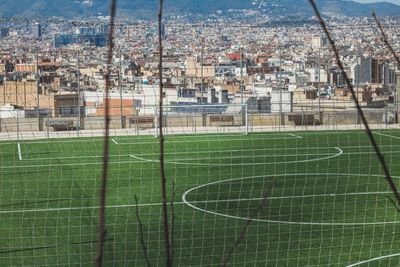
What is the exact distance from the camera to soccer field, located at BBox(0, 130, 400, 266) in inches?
372

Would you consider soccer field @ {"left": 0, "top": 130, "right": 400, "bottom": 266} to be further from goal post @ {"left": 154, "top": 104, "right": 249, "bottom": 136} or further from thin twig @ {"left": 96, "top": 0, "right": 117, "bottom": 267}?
thin twig @ {"left": 96, "top": 0, "right": 117, "bottom": 267}

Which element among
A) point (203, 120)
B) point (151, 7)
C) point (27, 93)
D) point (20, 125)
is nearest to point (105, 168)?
point (203, 120)

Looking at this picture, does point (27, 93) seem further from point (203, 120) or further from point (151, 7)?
point (151, 7)

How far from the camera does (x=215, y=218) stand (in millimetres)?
11398

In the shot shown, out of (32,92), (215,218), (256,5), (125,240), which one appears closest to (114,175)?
(215,218)

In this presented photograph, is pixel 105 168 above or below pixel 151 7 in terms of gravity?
below

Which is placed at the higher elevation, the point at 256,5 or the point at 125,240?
the point at 256,5

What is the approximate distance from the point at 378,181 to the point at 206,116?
1045 cm

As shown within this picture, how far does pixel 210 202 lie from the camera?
12.7 meters

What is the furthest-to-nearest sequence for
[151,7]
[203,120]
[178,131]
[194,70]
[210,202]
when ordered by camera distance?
[151,7] < [194,70] < [203,120] < [178,131] < [210,202]

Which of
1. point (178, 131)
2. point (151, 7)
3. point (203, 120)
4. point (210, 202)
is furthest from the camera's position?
point (151, 7)

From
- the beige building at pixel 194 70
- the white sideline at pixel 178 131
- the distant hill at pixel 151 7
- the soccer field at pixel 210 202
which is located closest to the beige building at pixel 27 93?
the beige building at pixel 194 70

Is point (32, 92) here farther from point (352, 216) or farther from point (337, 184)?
point (352, 216)

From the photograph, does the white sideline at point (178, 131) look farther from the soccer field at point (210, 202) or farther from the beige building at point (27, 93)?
the beige building at point (27, 93)
